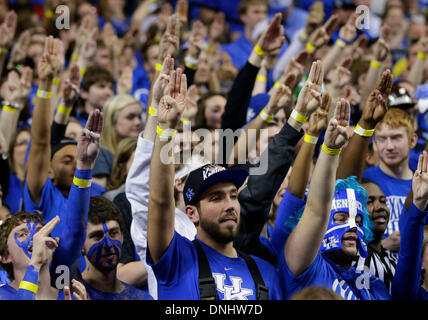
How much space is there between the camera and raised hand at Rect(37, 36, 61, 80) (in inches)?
199

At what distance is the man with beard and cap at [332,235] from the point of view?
3.60 meters

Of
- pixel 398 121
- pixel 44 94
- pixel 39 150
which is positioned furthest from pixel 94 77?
pixel 398 121

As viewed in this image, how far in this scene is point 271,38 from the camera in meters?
5.43

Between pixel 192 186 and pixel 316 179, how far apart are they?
629mm

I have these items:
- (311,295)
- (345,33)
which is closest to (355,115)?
(345,33)

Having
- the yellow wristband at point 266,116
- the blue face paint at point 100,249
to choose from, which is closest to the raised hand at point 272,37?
the yellow wristband at point 266,116

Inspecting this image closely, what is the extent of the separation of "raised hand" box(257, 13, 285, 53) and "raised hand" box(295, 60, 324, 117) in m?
1.19

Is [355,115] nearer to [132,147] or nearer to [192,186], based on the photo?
[132,147]

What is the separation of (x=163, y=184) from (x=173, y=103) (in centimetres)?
40

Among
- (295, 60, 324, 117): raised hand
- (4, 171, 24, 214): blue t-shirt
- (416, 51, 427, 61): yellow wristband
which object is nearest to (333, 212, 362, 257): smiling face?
(295, 60, 324, 117): raised hand

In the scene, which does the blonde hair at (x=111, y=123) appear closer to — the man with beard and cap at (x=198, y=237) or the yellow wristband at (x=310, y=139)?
the yellow wristband at (x=310, y=139)

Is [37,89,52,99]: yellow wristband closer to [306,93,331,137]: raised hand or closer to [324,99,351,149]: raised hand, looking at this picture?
[306,93,331,137]: raised hand

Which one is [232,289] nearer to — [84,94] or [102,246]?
[102,246]

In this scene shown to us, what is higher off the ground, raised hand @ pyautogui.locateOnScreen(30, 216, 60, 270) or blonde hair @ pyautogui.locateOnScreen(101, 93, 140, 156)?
blonde hair @ pyautogui.locateOnScreen(101, 93, 140, 156)
